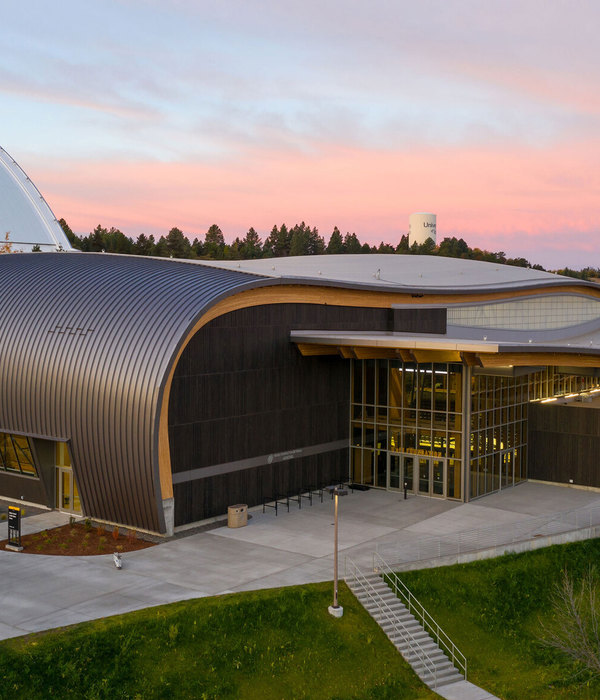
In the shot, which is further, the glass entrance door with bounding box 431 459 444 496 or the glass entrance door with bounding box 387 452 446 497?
the glass entrance door with bounding box 387 452 446 497

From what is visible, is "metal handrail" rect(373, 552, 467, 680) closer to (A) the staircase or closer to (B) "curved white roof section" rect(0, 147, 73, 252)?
(A) the staircase

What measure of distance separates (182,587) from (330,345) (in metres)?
16.3

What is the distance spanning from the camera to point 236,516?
3566 cm

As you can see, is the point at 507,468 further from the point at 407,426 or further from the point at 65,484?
the point at 65,484

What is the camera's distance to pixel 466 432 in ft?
132

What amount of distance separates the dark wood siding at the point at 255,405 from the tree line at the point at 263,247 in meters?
100

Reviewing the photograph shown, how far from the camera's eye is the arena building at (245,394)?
34844 mm

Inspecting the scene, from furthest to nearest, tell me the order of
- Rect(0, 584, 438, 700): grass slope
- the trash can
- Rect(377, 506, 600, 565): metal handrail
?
the trash can
Rect(377, 506, 600, 565): metal handrail
Rect(0, 584, 438, 700): grass slope

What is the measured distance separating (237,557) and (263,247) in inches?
5956

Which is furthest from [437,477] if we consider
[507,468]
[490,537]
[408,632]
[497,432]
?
[408,632]

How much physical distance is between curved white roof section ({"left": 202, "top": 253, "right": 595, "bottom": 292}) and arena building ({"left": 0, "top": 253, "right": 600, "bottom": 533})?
162 centimetres

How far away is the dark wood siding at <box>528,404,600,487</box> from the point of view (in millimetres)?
43022

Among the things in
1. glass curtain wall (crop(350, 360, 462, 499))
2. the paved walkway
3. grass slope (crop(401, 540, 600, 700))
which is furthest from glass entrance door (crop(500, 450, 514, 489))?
grass slope (crop(401, 540, 600, 700))

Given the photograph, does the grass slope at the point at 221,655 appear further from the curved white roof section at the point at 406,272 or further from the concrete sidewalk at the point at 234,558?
the curved white roof section at the point at 406,272
